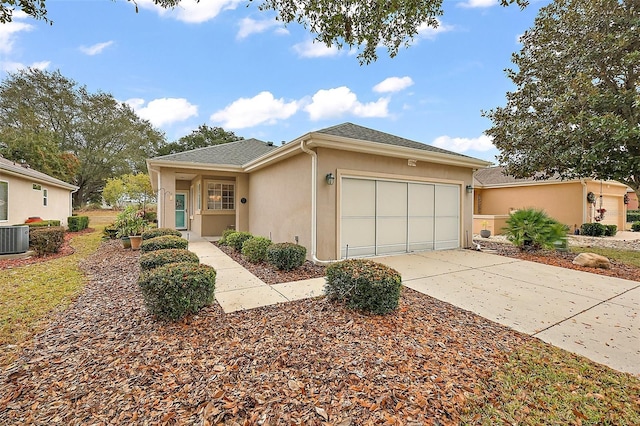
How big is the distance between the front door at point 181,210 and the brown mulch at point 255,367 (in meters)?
11.7

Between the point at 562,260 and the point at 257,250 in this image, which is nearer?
the point at 257,250

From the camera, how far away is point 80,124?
2753 cm

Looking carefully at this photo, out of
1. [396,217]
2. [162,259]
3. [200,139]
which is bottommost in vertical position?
[162,259]

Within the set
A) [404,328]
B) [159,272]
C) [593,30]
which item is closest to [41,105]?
[159,272]

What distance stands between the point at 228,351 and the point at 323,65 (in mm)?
12028

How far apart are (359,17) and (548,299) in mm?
5555

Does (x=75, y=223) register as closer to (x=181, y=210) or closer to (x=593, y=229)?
(x=181, y=210)

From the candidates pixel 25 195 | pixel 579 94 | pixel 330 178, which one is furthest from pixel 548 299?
pixel 25 195

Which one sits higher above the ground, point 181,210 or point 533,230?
point 181,210

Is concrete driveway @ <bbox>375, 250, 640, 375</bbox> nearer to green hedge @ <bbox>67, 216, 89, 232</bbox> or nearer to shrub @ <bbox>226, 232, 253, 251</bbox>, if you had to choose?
shrub @ <bbox>226, 232, 253, 251</bbox>

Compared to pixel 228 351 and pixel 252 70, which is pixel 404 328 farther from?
pixel 252 70

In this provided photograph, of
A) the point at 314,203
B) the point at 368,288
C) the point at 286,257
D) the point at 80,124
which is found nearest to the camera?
the point at 368,288

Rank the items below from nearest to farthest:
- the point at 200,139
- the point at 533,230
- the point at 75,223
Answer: the point at 533,230
the point at 75,223
the point at 200,139

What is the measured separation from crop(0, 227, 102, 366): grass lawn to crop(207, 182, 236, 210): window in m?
5.05
